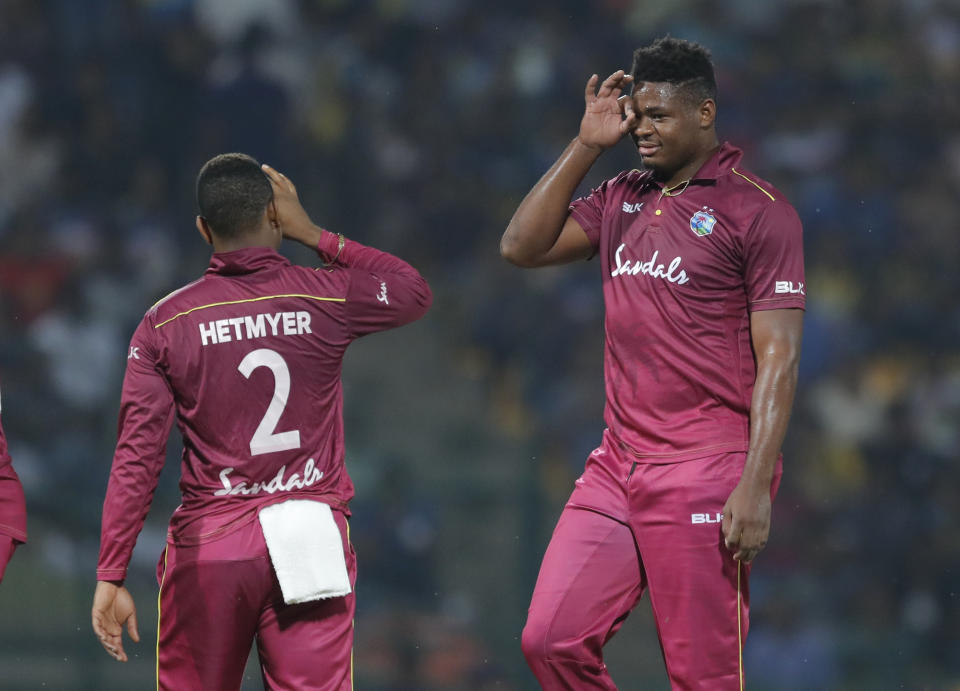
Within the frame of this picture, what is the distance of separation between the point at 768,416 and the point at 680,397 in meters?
0.26

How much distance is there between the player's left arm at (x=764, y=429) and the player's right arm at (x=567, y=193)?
67 cm

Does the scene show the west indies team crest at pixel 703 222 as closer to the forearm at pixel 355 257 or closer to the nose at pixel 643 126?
the nose at pixel 643 126

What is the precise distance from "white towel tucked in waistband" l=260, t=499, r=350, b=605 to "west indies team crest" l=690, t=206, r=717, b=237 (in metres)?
1.28

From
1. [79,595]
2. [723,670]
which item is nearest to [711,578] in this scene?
[723,670]

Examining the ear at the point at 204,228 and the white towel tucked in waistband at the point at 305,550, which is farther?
the ear at the point at 204,228

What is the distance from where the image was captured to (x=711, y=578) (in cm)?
327

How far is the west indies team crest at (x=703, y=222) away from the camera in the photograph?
340 cm

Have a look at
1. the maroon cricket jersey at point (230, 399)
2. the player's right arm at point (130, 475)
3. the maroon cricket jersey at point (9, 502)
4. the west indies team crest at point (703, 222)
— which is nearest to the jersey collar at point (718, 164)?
the west indies team crest at point (703, 222)

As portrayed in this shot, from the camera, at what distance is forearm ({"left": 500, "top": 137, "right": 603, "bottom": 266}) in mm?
3561

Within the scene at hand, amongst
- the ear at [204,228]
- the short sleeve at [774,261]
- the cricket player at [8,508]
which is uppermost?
the ear at [204,228]

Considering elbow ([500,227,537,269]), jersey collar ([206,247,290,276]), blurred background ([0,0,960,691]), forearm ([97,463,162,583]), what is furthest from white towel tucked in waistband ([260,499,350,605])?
blurred background ([0,0,960,691])

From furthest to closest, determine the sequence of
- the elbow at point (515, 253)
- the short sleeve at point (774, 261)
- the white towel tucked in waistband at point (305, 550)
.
Answer: the elbow at point (515, 253) → the short sleeve at point (774, 261) → the white towel tucked in waistband at point (305, 550)

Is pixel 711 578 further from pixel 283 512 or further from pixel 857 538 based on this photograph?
pixel 857 538

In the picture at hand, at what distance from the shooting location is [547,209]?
11.8 ft
